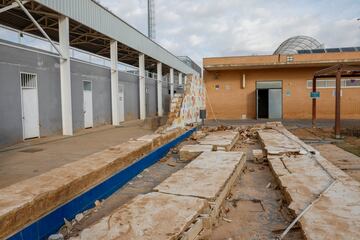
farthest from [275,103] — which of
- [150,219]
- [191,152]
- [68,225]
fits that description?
[150,219]

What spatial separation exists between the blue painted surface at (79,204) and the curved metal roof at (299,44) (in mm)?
23228

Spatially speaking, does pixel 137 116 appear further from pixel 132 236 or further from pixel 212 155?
pixel 132 236

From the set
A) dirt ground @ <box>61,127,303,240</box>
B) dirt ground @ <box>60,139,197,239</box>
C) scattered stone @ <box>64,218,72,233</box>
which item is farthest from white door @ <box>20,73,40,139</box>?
scattered stone @ <box>64,218,72,233</box>

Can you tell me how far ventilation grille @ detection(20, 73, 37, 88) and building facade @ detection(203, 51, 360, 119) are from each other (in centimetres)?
1205

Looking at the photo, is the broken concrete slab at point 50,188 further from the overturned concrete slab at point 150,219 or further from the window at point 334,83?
the window at point 334,83

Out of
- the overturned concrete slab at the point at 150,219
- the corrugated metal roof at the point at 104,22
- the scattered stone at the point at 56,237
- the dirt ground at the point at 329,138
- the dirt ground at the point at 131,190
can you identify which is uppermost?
the corrugated metal roof at the point at 104,22

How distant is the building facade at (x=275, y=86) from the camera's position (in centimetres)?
1998

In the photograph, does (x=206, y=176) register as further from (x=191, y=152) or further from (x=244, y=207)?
(x=191, y=152)

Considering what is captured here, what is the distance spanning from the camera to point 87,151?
28.0 feet

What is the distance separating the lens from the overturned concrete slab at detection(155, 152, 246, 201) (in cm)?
420

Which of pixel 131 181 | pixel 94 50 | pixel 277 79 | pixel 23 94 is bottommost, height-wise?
pixel 131 181

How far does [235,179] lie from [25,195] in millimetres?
3657

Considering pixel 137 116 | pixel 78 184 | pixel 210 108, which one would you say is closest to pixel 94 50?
pixel 137 116

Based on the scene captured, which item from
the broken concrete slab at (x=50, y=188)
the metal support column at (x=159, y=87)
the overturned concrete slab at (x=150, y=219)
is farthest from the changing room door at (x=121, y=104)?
the overturned concrete slab at (x=150, y=219)
